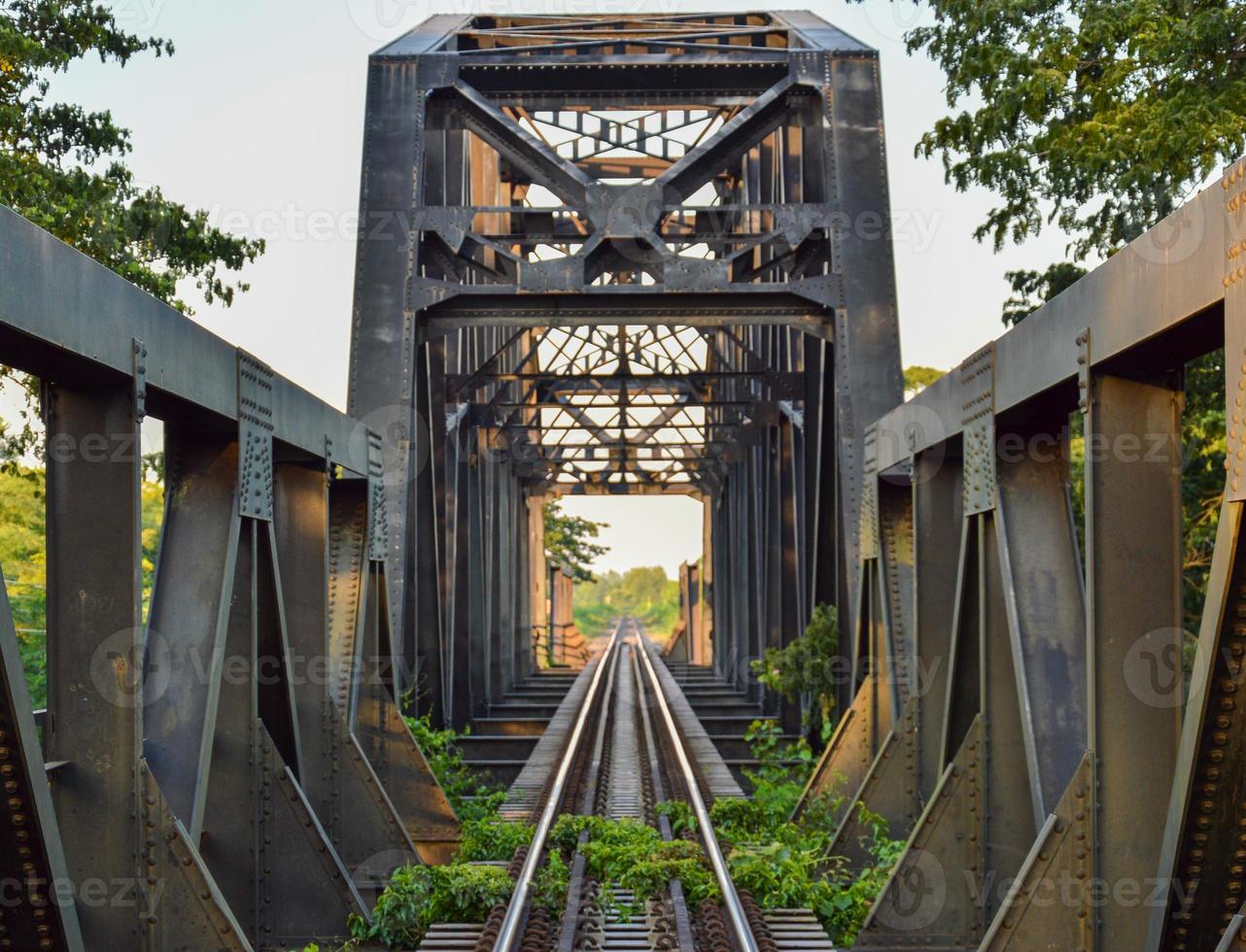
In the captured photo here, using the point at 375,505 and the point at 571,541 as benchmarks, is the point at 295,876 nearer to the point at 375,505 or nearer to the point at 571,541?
the point at 375,505

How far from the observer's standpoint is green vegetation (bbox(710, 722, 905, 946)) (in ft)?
30.0

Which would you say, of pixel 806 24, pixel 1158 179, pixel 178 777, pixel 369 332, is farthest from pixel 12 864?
pixel 806 24

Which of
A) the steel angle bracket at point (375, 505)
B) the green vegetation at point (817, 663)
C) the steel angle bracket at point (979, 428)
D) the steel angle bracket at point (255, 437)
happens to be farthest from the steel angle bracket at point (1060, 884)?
the green vegetation at point (817, 663)

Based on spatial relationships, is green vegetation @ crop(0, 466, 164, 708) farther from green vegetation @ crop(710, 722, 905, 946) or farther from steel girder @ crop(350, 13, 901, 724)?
green vegetation @ crop(710, 722, 905, 946)

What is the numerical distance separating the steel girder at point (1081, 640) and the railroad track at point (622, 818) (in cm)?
96

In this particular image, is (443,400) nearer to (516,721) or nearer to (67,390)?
(516,721)

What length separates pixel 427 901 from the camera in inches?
347

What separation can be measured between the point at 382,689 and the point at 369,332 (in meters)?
3.77

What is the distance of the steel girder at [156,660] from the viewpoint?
5035 mm

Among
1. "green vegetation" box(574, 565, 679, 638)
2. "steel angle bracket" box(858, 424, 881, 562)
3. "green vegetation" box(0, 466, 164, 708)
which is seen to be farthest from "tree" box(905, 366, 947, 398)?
"green vegetation" box(574, 565, 679, 638)

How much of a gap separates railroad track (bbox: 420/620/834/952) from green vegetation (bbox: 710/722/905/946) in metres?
0.18

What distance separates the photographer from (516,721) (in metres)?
21.2

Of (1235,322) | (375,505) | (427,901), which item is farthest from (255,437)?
(1235,322)
